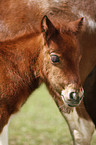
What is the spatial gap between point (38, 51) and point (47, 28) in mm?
332

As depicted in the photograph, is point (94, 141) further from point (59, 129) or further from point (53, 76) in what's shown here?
point (53, 76)

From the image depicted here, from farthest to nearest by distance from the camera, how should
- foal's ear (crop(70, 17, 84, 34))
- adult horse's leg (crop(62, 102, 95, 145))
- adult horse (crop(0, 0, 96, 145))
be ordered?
1. adult horse's leg (crop(62, 102, 95, 145))
2. foal's ear (crop(70, 17, 84, 34))
3. adult horse (crop(0, 0, 96, 145))

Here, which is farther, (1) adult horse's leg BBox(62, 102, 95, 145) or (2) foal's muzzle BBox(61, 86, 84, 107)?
(1) adult horse's leg BBox(62, 102, 95, 145)

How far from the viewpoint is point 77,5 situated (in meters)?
4.56

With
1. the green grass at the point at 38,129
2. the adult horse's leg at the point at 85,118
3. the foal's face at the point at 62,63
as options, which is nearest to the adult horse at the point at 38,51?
the foal's face at the point at 62,63

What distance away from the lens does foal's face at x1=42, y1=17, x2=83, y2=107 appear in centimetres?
367

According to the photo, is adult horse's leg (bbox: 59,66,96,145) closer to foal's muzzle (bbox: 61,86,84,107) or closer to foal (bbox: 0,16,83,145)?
foal (bbox: 0,16,83,145)

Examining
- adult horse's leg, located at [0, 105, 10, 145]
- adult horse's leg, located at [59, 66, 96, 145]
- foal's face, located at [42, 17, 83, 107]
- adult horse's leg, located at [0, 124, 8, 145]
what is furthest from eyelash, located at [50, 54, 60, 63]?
adult horse's leg, located at [59, 66, 96, 145]

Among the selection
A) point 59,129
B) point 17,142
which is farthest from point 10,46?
point 59,129

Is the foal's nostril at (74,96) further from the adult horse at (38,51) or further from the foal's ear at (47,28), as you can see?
the foal's ear at (47,28)

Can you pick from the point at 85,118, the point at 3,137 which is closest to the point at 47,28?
the point at 3,137

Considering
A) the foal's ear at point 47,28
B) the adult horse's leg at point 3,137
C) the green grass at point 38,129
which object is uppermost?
the foal's ear at point 47,28

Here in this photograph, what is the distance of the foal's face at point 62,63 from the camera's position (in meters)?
3.67

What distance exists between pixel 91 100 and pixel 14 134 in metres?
3.43
